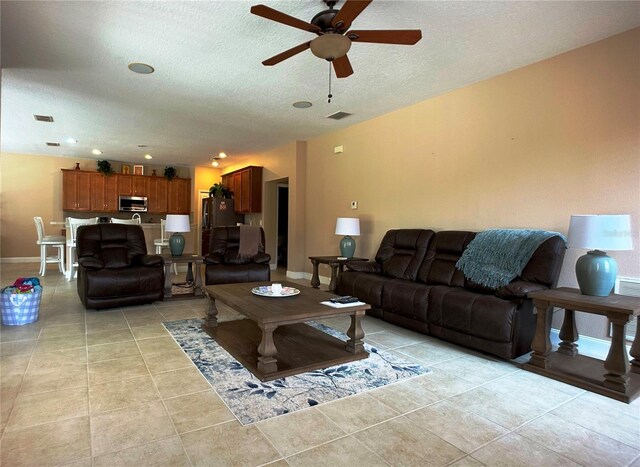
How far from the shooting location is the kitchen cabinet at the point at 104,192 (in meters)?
9.39

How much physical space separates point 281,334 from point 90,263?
2.56 m

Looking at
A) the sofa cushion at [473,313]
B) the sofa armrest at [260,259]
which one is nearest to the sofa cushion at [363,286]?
the sofa cushion at [473,313]

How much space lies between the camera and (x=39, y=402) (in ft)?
7.07

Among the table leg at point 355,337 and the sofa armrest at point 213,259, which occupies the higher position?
the sofa armrest at point 213,259

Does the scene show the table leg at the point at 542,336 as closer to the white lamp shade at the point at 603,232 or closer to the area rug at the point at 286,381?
the white lamp shade at the point at 603,232

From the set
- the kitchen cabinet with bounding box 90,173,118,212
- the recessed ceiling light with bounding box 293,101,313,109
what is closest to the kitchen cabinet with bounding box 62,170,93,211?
the kitchen cabinet with bounding box 90,173,118,212

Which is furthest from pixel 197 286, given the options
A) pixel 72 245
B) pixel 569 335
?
pixel 569 335

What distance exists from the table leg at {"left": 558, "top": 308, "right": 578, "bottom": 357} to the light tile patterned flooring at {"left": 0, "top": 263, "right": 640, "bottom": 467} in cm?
59

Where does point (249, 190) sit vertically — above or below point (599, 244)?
above

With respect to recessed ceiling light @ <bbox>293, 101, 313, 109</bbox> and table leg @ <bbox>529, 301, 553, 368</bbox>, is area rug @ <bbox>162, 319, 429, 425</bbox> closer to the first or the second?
table leg @ <bbox>529, 301, 553, 368</bbox>

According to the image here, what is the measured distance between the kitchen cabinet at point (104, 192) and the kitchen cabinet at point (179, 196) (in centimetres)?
134

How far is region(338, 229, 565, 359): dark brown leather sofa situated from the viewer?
2.88 metres

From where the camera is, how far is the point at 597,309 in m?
2.41

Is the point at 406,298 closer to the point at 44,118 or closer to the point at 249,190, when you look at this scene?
the point at 249,190
